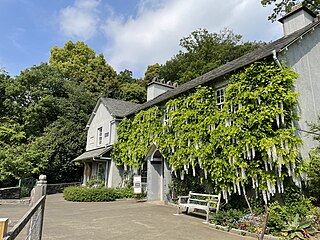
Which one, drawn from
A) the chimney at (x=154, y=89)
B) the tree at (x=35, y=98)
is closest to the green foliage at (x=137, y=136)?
the chimney at (x=154, y=89)

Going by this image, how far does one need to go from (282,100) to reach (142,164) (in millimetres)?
10192

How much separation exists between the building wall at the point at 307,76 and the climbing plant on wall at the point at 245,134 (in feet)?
3.44

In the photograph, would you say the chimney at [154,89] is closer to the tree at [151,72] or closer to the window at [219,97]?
the window at [219,97]

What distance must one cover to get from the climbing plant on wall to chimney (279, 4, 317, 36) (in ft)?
15.1

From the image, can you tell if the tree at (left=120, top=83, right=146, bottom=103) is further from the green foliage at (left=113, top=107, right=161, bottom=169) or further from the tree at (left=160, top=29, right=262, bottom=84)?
the green foliage at (left=113, top=107, right=161, bottom=169)

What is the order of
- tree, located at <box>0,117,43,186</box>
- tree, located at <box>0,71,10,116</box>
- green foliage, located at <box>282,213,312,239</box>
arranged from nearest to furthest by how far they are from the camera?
1. green foliage, located at <box>282,213,312,239</box>
2. tree, located at <box>0,117,43,186</box>
3. tree, located at <box>0,71,10,116</box>

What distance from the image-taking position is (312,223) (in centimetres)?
720

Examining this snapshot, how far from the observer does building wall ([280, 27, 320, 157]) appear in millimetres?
9477

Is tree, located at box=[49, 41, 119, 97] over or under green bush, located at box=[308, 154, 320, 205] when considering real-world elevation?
over

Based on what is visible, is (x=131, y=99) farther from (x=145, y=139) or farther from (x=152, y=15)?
(x=152, y=15)

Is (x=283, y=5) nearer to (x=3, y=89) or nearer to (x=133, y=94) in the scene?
(x=133, y=94)

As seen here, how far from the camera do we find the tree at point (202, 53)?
104 feet

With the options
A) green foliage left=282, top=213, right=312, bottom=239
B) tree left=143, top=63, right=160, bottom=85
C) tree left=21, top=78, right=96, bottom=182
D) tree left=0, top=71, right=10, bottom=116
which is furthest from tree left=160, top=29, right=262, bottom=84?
green foliage left=282, top=213, right=312, bottom=239

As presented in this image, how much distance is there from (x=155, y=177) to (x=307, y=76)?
9848 mm
